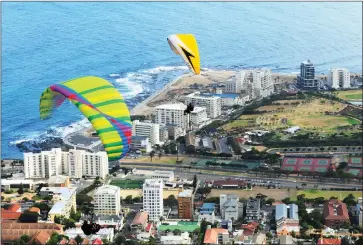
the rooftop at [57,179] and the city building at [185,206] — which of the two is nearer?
the city building at [185,206]

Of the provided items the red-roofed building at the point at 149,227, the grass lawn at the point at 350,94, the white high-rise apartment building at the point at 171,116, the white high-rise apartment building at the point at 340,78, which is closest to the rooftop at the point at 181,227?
the red-roofed building at the point at 149,227

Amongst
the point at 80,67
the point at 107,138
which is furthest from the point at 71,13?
the point at 107,138

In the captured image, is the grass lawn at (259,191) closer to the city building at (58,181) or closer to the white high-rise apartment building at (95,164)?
the white high-rise apartment building at (95,164)

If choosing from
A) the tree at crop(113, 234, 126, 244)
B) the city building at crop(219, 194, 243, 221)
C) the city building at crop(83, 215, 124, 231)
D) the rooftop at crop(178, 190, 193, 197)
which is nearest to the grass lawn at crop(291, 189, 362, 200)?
the city building at crop(219, 194, 243, 221)

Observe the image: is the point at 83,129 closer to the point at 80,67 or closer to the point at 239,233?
the point at 80,67

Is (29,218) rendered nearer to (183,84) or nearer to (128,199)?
(128,199)
